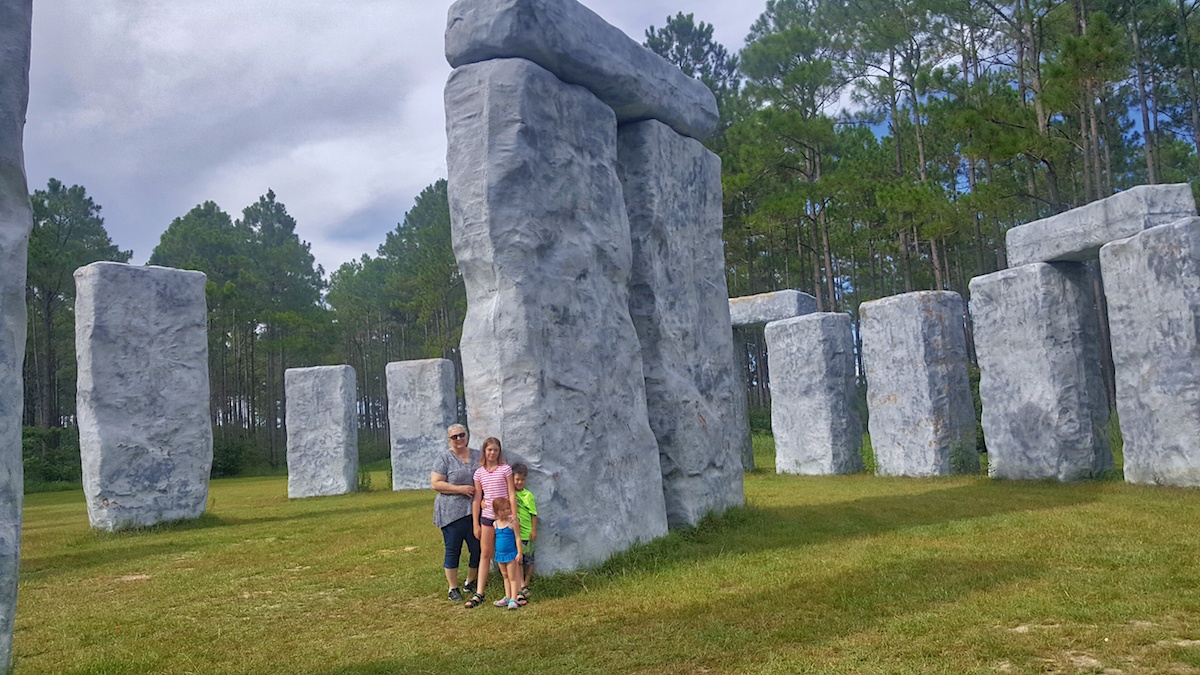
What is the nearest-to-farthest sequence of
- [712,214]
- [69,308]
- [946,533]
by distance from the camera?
1. [946,533]
2. [712,214]
3. [69,308]

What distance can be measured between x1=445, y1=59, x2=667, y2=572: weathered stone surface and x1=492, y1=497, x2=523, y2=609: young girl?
1.05ft

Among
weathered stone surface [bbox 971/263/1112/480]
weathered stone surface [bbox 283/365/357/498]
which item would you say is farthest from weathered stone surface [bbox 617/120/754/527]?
weathered stone surface [bbox 283/365/357/498]

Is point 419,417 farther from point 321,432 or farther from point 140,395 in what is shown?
point 140,395

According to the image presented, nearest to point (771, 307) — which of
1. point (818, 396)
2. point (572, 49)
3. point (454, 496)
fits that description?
point (818, 396)

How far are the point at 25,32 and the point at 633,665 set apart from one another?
3187 mm

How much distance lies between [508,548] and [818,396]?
8.64 m

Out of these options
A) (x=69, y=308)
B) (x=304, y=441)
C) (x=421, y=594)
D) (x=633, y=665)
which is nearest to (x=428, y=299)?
(x=69, y=308)

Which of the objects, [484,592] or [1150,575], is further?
[484,592]

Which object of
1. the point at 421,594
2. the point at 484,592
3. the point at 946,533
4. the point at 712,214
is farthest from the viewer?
the point at 712,214

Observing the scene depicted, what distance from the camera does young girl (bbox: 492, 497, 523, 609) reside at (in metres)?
5.12

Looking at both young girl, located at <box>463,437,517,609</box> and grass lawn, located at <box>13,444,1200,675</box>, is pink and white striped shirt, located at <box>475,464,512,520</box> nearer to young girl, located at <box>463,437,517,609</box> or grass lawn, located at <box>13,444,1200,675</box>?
young girl, located at <box>463,437,517,609</box>

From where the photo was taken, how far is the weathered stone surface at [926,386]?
11133mm

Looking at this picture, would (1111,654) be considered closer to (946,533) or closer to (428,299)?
(946,533)

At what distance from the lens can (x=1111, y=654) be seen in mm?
3543
